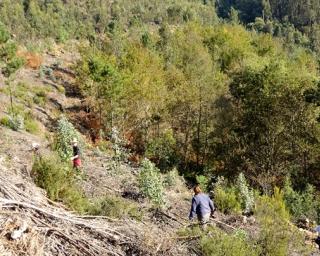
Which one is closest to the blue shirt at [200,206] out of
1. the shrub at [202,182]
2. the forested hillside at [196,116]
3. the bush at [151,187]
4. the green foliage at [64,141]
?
the bush at [151,187]

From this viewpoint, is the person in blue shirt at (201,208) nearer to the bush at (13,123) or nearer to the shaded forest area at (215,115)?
the bush at (13,123)

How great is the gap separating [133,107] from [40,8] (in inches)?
4590

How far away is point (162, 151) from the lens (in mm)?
28906

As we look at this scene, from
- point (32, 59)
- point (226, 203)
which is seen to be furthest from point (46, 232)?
point (32, 59)

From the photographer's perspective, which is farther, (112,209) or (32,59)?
(32,59)

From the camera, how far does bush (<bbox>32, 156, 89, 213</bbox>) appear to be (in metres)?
9.44

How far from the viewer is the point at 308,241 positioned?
1291 centimetres

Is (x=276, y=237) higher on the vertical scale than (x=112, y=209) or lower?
lower

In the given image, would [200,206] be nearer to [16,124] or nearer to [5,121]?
[16,124]

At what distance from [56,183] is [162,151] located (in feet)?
63.5

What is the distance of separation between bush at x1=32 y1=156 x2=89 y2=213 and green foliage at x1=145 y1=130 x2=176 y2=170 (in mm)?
17913

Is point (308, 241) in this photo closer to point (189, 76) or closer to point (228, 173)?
point (228, 173)

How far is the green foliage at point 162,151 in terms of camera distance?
1126 inches

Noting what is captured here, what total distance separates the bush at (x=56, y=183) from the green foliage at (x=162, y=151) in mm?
17913
